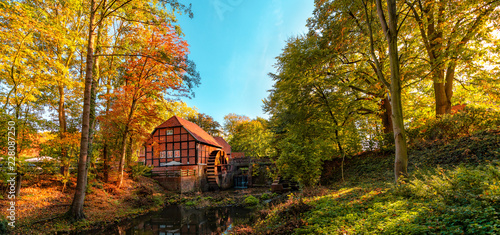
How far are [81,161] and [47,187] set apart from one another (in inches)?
156

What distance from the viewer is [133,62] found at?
12773mm

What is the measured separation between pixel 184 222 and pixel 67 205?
483cm

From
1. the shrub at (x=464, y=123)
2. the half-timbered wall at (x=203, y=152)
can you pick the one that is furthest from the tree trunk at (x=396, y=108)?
the half-timbered wall at (x=203, y=152)

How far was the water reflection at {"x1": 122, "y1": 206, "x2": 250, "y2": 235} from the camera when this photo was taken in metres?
8.07

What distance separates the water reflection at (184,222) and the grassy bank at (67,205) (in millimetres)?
1090

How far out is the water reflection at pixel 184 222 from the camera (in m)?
8.07

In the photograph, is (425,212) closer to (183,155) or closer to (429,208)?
(429,208)

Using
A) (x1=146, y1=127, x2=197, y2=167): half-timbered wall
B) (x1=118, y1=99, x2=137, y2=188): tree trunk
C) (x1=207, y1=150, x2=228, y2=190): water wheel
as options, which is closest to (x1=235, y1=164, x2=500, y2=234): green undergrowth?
(x1=118, y1=99, x2=137, y2=188): tree trunk

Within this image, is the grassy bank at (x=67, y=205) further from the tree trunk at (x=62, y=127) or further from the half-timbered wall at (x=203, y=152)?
the half-timbered wall at (x=203, y=152)

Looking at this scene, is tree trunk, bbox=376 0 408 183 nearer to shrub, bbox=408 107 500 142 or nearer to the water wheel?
shrub, bbox=408 107 500 142

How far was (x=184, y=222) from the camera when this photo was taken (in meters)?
9.38

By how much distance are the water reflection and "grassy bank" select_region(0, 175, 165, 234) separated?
3.57 feet

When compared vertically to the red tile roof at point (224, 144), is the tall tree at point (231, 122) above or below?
above

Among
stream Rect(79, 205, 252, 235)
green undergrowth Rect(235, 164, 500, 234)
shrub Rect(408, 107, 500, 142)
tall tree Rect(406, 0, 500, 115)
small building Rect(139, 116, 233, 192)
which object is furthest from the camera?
small building Rect(139, 116, 233, 192)
